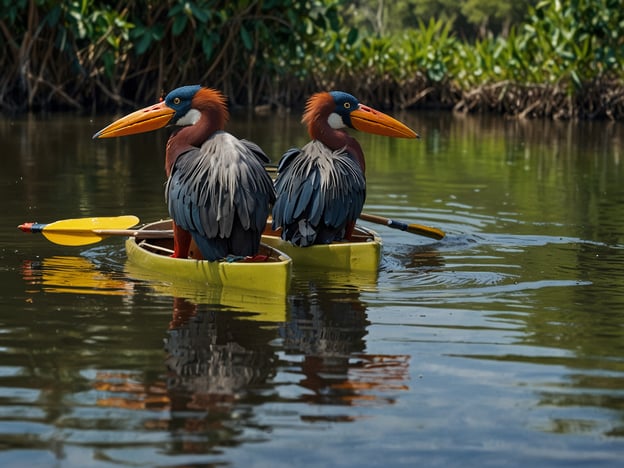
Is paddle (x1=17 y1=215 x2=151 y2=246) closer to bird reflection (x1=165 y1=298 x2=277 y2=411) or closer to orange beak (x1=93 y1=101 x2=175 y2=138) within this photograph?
orange beak (x1=93 y1=101 x2=175 y2=138)

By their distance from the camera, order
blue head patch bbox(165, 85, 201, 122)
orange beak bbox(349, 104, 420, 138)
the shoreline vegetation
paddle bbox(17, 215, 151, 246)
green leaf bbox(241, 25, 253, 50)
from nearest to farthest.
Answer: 1. blue head patch bbox(165, 85, 201, 122)
2. paddle bbox(17, 215, 151, 246)
3. orange beak bbox(349, 104, 420, 138)
4. the shoreline vegetation
5. green leaf bbox(241, 25, 253, 50)

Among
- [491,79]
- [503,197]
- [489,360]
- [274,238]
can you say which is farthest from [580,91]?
[489,360]

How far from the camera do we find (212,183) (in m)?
7.42

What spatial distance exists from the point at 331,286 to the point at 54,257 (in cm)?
212

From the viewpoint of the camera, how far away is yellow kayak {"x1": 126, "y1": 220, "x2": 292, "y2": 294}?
733 centimetres

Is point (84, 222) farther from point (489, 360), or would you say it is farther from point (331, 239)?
point (489, 360)

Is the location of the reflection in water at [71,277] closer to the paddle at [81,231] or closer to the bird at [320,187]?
the paddle at [81,231]

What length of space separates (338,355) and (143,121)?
2.77 metres

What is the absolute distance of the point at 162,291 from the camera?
24.7 ft

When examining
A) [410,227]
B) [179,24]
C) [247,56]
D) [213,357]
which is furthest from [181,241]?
[247,56]

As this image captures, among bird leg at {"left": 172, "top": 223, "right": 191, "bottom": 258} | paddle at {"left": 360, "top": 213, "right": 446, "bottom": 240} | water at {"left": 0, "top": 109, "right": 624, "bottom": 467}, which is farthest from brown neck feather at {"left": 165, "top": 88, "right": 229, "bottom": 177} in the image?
paddle at {"left": 360, "top": 213, "right": 446, "bottom": 240}

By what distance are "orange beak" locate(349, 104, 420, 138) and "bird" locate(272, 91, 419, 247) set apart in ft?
0.69

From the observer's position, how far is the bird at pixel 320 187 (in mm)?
8281

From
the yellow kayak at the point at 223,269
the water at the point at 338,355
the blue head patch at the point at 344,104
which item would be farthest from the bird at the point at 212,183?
the blue head patch at the point at 344,104
